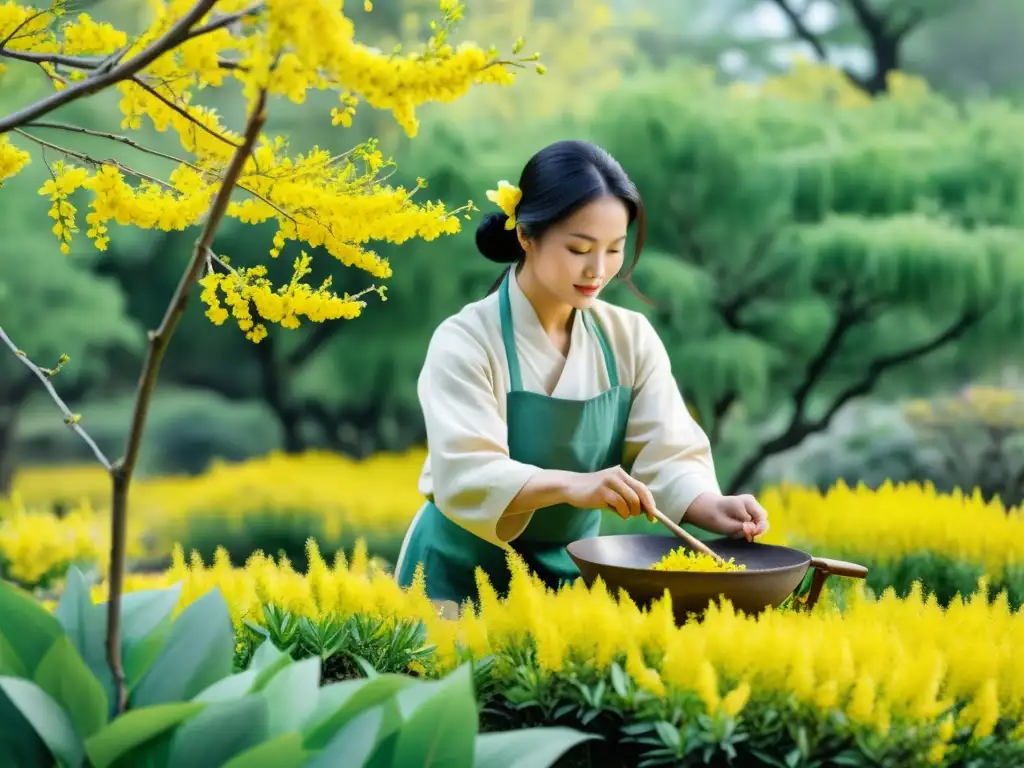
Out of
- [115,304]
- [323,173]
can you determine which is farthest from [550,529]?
[115,304]

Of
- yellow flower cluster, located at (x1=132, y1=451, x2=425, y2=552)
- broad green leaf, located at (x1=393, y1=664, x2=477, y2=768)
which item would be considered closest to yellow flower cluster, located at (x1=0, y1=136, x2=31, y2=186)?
broad green leaf, located at (x1=393, y1=664, x2=477, y2=768)

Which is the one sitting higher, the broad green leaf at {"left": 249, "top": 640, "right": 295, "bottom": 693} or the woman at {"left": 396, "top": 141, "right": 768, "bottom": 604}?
the woman at {"left": 396, "top": 141, "right": 768, "bottom": 604}

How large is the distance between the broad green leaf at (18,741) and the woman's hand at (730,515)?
1462 mm

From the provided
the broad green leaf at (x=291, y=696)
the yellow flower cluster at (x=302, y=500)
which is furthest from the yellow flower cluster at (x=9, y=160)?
the yellow flower cluster at (x=302, y=500)

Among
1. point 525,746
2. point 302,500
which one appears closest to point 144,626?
point 525,746

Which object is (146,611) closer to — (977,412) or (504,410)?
(504,410)

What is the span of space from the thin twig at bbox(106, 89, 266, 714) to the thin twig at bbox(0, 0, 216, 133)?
6.3 inches

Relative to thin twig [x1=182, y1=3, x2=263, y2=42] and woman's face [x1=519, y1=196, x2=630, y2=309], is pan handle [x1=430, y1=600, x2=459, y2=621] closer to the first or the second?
woman's face [x1=519, y1=196, x2=630, y2=309]

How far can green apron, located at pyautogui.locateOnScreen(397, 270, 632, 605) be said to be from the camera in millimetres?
2836

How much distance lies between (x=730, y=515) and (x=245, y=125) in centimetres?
135

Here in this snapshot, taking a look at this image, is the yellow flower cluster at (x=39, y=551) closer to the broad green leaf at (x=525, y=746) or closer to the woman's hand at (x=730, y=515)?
the woman's hand at (x=730, y=515)

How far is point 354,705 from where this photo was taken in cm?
198

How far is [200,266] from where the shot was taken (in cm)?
169

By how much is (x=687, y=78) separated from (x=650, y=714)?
229 inches
